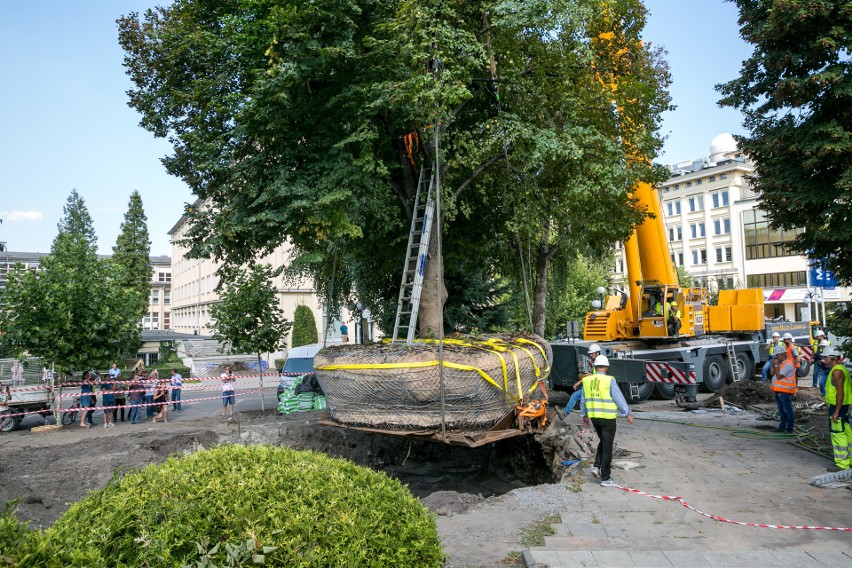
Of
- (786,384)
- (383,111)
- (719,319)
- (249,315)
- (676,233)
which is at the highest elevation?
(676,233)

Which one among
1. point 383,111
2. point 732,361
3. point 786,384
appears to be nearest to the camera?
point 786,384

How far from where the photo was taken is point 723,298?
69.9 ft

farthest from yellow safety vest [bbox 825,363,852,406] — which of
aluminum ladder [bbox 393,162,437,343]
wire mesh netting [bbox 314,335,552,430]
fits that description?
aluminum ladder [bbox 393,162,437,343]

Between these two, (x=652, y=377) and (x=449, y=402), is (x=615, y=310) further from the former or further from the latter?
(x=449, y=402)

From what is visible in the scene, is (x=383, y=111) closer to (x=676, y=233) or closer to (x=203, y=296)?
(x=203, y=296)

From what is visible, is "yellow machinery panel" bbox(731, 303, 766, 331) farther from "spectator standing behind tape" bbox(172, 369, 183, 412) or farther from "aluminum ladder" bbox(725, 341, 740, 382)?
"spectator standing behind tape" bbox(172, 369, 183, 412)

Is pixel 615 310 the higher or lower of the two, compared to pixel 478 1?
lower

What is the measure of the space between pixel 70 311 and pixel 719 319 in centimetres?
1929

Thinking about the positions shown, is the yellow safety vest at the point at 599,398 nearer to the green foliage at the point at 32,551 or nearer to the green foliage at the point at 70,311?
the green foliage at the point at 32,551

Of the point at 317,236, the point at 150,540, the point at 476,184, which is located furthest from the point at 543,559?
the point at 476,184

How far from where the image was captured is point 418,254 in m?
10.4

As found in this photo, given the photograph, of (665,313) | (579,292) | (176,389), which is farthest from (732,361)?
(176,389)

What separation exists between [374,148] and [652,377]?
9748 millimetres

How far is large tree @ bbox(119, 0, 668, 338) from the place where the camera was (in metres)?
10.2
